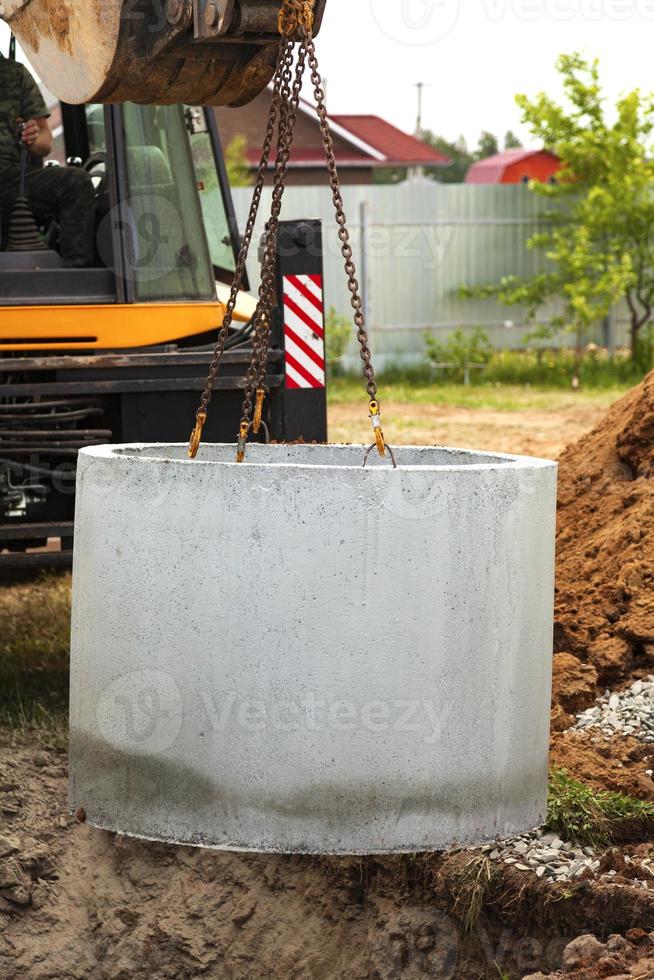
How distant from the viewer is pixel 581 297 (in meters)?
17.0

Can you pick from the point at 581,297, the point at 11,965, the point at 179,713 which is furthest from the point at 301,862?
the point at 581,297

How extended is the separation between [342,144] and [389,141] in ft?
9.10

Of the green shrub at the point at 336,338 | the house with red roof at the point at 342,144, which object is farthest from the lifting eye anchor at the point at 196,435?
the house with red roof at the point at 342,144

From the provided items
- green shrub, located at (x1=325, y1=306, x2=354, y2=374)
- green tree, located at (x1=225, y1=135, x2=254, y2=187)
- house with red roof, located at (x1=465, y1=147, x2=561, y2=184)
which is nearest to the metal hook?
green shrub, located at (x1=325, y1=306, x2=354, y2=374)

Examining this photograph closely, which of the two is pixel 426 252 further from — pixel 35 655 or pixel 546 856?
pixel 546 856

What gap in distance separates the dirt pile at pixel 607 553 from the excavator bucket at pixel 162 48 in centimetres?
235

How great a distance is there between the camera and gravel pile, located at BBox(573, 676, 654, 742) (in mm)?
4723

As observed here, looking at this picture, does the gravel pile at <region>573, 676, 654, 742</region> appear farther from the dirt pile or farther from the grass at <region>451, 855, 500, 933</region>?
the grass at <region>451, 855, 500, 933</region>

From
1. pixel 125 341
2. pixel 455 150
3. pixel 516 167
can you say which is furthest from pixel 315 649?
pixel 455 150

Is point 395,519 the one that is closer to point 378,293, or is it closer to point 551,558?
point 551,558

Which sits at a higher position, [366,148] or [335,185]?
[366,148]

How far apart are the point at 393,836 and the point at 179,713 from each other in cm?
63

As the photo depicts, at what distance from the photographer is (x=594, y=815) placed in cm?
419

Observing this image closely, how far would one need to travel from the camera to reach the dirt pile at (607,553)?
16.7 ft
